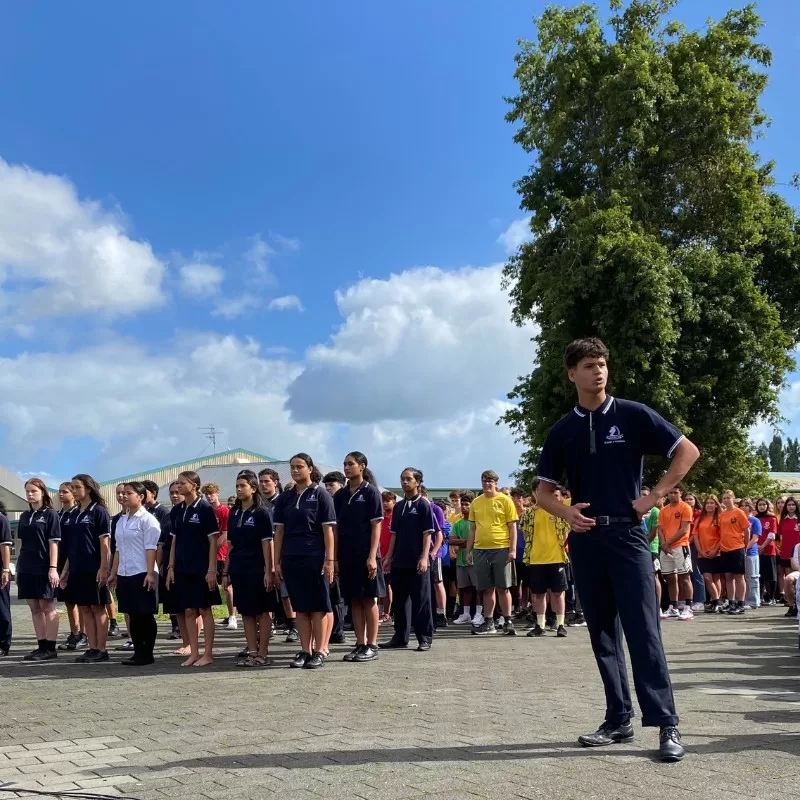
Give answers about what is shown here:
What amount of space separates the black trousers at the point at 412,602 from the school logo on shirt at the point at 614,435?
6.62 meters

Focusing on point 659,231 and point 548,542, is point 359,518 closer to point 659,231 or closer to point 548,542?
point 548,542

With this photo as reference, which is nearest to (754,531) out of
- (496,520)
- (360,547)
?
(496,520)

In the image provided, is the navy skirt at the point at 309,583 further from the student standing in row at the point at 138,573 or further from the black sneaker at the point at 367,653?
the student standing in row at the point at 138,573

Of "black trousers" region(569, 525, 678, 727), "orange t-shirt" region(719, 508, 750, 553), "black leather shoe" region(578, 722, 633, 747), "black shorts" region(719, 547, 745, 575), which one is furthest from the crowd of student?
"black leather shoe" region(578, 722, 633, 747)

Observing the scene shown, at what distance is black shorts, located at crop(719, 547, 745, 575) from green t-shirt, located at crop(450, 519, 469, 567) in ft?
15.4

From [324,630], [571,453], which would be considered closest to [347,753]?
[571,453]

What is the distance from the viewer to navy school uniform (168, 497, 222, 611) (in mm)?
10562

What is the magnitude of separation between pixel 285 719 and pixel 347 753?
143 cm

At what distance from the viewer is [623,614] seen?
5504 mm

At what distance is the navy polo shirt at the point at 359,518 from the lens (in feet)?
35.9

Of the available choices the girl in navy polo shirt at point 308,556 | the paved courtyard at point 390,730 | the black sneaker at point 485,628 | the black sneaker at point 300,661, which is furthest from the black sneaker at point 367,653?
the black sneaker at point 485,628

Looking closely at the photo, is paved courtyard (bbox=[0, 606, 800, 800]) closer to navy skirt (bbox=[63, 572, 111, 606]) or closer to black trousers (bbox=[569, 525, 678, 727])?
black trousers (bbox=[569, 525, 678, 727])

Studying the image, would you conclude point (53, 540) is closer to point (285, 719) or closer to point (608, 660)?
point (285, 719)

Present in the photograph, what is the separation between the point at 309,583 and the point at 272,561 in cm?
60
